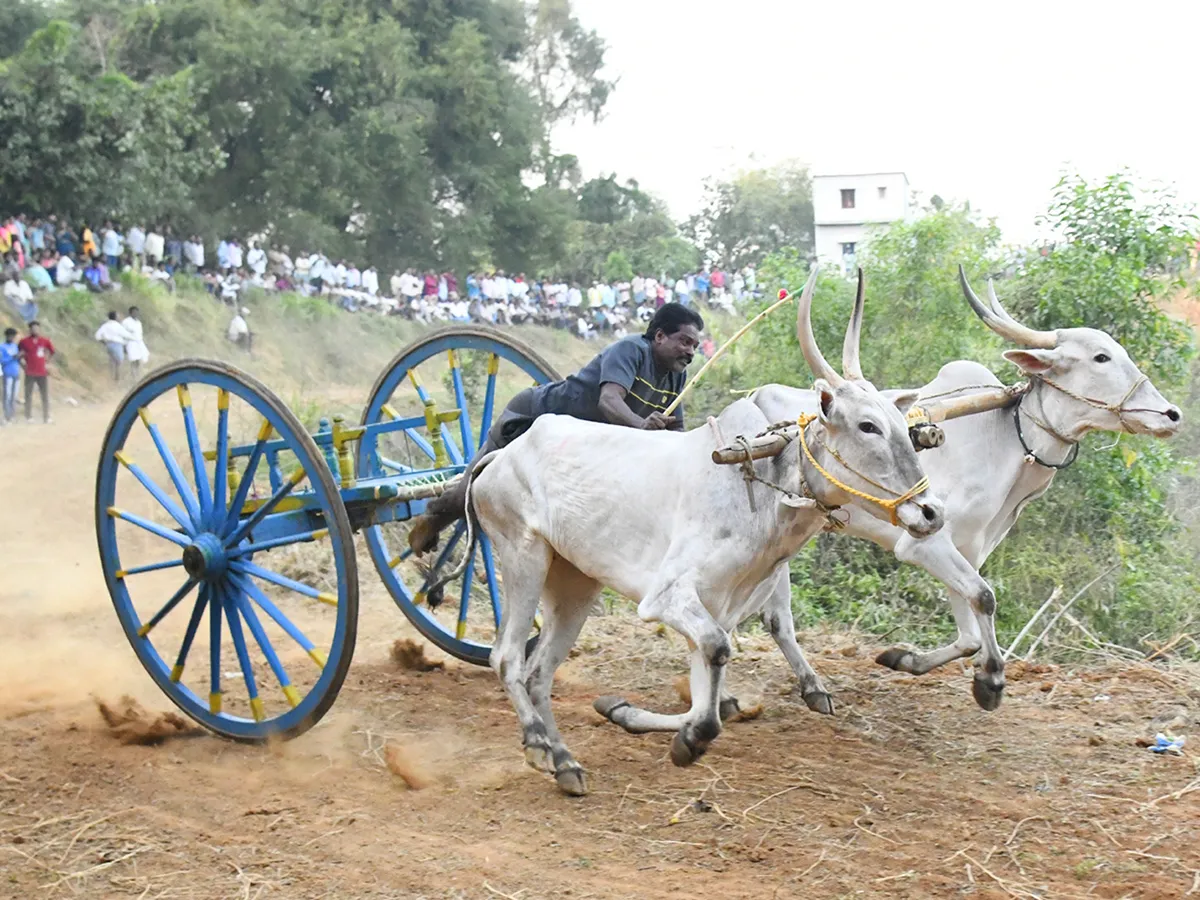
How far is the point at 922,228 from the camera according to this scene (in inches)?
422

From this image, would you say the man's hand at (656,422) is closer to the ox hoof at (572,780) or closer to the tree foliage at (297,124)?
the ox hoof at (572,780)

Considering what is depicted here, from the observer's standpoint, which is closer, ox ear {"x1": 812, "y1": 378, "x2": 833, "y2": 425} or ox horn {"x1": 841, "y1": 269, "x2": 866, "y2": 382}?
ox ear {"x1": 812, "y1": 378, "x2": 833, "y2": 425}

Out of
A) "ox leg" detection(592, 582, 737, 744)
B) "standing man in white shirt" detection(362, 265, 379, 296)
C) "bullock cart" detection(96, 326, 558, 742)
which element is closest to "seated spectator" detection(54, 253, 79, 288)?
"standing man in white shirt" detection(362, 265, 379, 296)

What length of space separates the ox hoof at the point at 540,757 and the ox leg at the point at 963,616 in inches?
68.7

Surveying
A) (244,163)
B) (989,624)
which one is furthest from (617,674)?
(244,163)

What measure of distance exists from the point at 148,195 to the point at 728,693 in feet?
56.9

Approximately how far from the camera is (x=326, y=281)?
2447cm

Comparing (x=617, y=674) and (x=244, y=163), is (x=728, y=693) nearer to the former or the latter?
(x=617, y=674)

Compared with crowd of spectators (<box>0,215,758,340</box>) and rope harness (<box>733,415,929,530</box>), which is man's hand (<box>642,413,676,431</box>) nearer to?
rope harness (<box>733,415,929,530</box>)

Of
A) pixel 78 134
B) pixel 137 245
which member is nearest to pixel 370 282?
pixel 137 245

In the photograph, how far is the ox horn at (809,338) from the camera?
421cm

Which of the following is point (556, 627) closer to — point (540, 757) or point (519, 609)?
point (519, 609)

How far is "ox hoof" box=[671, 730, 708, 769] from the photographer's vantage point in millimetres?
4551

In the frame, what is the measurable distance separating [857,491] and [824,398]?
321 mm
